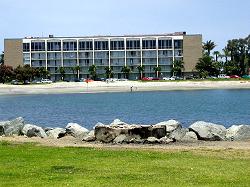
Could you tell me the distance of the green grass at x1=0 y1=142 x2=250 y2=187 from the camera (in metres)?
15.2

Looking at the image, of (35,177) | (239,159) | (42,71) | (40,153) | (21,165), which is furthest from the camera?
(42,71)

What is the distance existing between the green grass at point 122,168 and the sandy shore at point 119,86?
138 metres

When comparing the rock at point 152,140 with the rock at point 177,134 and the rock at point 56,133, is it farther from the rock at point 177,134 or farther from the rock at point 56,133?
the rock at point 56,133

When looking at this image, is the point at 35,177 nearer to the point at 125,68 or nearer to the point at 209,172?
the point at 209,172

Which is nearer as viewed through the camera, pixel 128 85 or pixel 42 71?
pixel 128 85

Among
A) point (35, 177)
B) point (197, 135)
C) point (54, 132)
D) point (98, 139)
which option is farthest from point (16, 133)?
point (35, 177)

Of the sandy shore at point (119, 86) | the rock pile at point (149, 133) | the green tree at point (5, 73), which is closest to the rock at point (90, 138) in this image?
the rock pile at point (149, 133)

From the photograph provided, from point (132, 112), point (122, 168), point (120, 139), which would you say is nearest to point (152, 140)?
point (120, 139)

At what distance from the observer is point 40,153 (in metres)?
22.0

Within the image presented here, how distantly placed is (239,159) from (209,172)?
394cm

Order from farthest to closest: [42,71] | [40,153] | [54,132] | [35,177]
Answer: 1. [42,71]
2. [54,132]
3. [40,153]
4. [35,177]

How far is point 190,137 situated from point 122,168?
41.7ft

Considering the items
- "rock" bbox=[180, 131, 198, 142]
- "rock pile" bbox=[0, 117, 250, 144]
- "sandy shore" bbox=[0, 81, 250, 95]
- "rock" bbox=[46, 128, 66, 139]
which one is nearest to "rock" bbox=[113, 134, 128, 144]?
"rock pile" bbox=[0, 117, 250, 144]

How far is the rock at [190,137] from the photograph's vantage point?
29.4 metres
